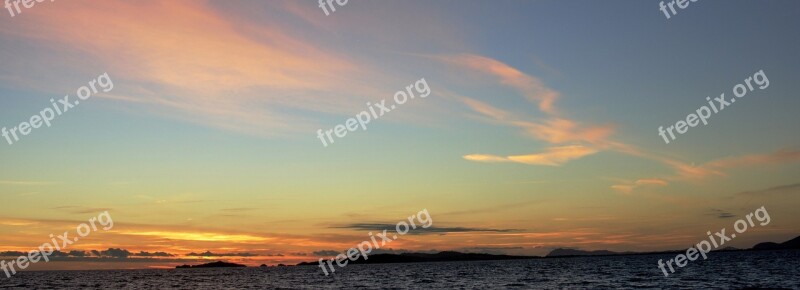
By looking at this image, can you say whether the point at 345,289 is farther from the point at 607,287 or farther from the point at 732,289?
the point at 732,289

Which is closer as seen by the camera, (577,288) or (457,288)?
(577,288)

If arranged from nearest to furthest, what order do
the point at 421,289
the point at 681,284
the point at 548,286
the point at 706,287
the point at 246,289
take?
1. the point at 706,287
2. the point at 681,284
3. the point at 548,286
4. the point at 421,289
5. the point at 246,289

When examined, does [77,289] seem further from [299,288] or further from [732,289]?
[732,289]

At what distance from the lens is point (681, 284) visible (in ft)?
307

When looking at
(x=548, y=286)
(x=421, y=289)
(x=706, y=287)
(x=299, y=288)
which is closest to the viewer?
(x=706, y=287)

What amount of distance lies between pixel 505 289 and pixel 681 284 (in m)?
24.7

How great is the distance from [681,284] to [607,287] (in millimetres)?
10114

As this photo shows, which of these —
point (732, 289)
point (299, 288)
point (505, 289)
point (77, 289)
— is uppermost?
point (77, 289)

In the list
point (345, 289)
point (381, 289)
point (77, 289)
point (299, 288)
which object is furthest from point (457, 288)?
point (77, 289)

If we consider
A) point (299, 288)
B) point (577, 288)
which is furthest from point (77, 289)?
point (577, 288)

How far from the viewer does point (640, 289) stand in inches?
3460

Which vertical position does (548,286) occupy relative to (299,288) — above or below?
below

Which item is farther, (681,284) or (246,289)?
(246,289)

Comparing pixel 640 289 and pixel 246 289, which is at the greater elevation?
pixel 246 289
